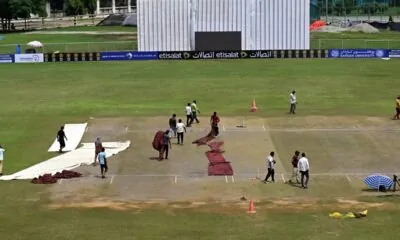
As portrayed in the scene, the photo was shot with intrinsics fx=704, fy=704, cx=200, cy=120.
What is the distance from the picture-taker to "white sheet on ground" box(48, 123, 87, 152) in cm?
3788

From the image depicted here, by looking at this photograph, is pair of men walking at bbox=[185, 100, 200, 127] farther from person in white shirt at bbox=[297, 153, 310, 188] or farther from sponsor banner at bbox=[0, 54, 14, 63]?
sponsor banner at bbox=[0, 54, 14, 63]

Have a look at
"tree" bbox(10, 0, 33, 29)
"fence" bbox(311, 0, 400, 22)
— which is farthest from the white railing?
"tree" bbox(10, 0, 33, 29)

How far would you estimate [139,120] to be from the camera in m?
44.8

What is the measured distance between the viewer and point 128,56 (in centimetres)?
8150

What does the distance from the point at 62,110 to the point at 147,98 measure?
745cm

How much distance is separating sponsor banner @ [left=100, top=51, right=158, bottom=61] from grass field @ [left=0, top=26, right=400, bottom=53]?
9.77 m

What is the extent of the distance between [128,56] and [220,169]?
165 ft

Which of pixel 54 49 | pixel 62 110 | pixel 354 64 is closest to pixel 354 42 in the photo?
pixel 354 64

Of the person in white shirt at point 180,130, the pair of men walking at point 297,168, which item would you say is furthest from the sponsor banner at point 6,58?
the pair of men walking at point 297,168

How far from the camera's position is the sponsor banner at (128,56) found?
8094 centimetres

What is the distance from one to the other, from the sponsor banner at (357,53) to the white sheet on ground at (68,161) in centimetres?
4684

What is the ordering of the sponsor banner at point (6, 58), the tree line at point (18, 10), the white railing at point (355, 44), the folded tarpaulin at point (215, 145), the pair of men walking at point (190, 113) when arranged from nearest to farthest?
the folded tarpaulin at point (215, 145)
the pair of men walking at point (190, 113)
the sponsor banner at point (6, 58)
the white railing at point (355, 44)
the tree line at point (18, 10)

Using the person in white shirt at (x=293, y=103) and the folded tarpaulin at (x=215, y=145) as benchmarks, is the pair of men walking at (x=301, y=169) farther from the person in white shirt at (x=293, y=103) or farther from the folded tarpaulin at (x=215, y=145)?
the person in white shirt at (x=293, y=103)

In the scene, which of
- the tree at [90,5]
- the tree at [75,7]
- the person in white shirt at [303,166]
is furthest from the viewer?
the tree at [90,5]
